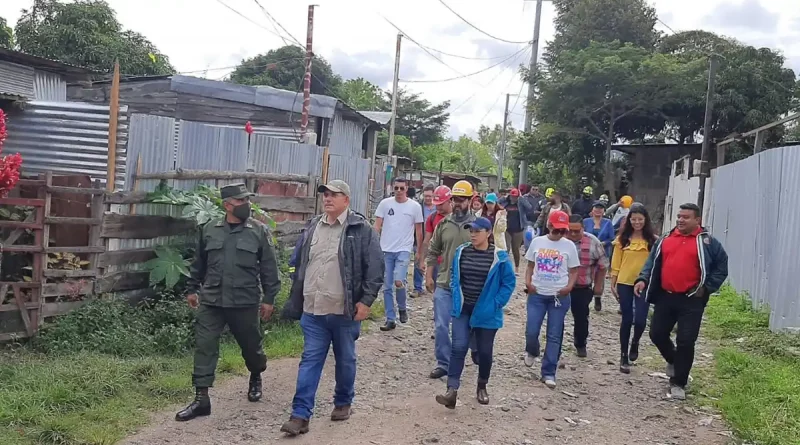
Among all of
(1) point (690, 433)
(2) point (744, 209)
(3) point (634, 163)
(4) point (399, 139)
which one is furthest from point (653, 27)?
(1) point (690, 433)

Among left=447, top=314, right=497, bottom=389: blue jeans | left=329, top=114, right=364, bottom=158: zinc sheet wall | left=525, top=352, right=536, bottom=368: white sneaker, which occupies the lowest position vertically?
left=525, top=352, right=536, bottom=368: white sneaker

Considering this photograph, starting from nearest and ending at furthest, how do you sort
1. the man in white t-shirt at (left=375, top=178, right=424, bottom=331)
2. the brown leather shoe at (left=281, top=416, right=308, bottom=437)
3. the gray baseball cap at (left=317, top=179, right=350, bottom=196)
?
the brown leather shoe at (left=281, top=416, right=308, bottom=437) → the gray baseball cap at (left=317, top=179, right=350, bottom=196) → the man in white t-shirt at (left=375, top=178, right=424, bottom=331)

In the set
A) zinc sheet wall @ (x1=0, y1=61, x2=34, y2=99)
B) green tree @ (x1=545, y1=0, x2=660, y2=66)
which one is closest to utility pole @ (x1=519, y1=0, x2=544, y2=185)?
green tree @ (x1=545, y1=0, x2=660, y2=66)

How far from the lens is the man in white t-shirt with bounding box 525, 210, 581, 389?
22.3 ft

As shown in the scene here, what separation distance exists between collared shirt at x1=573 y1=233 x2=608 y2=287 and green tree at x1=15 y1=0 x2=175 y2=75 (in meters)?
17.6

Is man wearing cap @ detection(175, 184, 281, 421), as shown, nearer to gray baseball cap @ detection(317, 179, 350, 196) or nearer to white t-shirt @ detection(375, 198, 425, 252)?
gray baseball cap @ detection(317, 179, 350, 196)

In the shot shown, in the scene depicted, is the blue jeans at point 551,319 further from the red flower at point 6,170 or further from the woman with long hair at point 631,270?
the red flower at point 6,170

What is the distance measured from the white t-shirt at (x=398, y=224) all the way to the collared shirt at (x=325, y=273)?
3.47m

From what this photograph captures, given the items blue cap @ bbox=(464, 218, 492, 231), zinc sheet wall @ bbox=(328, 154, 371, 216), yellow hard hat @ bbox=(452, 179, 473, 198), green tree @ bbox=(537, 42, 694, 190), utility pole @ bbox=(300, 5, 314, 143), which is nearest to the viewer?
blue cap @ bbox=(464, 218, 492, 231)

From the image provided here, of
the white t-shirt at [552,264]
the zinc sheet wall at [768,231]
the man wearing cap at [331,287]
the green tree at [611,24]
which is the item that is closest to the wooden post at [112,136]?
the man wearing cap at [331,287]

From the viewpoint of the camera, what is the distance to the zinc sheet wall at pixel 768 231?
829 centimetres

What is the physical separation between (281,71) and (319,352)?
109 feet

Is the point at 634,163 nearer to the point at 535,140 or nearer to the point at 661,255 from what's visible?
the point at 535,140

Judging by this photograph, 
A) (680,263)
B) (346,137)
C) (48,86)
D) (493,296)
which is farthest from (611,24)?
(493,296)
